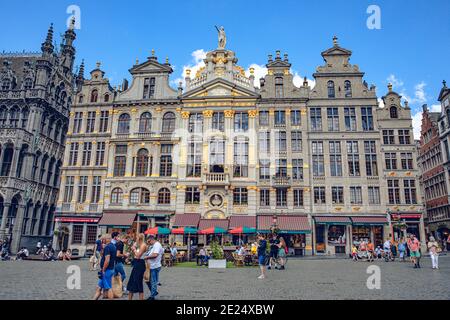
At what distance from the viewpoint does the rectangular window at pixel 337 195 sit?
1339 inches

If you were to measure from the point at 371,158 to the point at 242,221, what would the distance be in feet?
49.6

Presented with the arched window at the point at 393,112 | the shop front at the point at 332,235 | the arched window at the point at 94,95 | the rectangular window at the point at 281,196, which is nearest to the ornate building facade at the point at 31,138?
the arched window at the point at 94,95

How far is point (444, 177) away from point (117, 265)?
4537 cm

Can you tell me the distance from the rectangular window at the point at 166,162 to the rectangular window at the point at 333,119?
1774cm

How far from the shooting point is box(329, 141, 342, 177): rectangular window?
114ft

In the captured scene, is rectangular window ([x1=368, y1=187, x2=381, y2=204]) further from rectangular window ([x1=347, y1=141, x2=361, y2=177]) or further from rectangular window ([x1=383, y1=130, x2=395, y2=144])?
rectangular window ([x1=383, y1=130, x2=395, y2=144])

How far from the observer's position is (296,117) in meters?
36.2

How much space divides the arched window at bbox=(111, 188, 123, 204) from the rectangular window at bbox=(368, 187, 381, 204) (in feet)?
86.3

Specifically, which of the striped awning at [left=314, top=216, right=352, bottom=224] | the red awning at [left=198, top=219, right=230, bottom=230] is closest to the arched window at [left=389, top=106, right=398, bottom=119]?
the striped awning at [left=314, top=216, right=352, bottom=224]

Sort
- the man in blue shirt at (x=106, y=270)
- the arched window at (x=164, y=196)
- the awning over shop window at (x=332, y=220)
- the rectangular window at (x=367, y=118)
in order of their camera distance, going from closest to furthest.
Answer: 1. the man in blue shirt at (x=106, y=270)
2. the awning over shop window at (x=332, y=220)
3. the arched window at (x=164, y=196)
4. the rectangular window at (x=367, y=118)

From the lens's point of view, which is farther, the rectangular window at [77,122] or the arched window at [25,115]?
the arched window at [25,115]

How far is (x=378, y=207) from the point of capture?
3334cm

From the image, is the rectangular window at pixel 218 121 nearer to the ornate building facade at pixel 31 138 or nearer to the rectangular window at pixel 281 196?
the rectangular window at pixel 281 196

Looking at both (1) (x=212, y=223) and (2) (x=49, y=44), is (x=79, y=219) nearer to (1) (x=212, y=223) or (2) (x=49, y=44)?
(1) (x=212, y=223)
